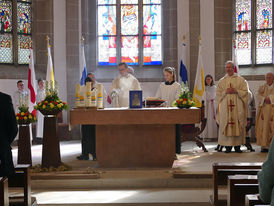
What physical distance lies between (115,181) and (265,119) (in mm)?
4745

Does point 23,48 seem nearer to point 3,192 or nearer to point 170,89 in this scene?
point 170,89

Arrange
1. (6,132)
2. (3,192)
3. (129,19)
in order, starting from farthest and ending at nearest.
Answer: (129,19) < (6,132) < (3,192)

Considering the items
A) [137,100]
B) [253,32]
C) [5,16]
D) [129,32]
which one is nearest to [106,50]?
[129,32]

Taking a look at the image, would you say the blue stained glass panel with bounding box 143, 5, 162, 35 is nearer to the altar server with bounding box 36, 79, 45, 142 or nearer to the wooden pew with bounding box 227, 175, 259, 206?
the altar server with bounding box 36, 79, 45, 142

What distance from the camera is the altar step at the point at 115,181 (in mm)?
7941

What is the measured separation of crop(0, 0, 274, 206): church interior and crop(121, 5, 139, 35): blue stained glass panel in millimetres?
33

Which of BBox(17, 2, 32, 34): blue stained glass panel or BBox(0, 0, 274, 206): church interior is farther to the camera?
BBox(17, 2, 32, 34): blue stained glass panel

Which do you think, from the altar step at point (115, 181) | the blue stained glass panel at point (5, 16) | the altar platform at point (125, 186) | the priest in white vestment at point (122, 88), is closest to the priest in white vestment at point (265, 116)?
the altar platform at point (125, 186)

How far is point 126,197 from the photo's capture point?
718cm

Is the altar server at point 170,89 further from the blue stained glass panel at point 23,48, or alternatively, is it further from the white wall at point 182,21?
the blue stained glass panel at point 23,48

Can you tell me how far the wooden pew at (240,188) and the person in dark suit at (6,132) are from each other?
6.84 ft

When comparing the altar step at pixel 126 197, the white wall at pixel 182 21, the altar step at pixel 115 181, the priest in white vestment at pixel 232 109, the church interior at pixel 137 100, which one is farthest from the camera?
the white wall at pixel 182 21

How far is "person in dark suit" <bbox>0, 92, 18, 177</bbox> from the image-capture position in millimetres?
4719

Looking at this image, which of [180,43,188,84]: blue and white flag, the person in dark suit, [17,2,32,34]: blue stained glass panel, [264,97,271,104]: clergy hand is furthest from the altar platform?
[17,2,32,34]: blue stained glass panel
